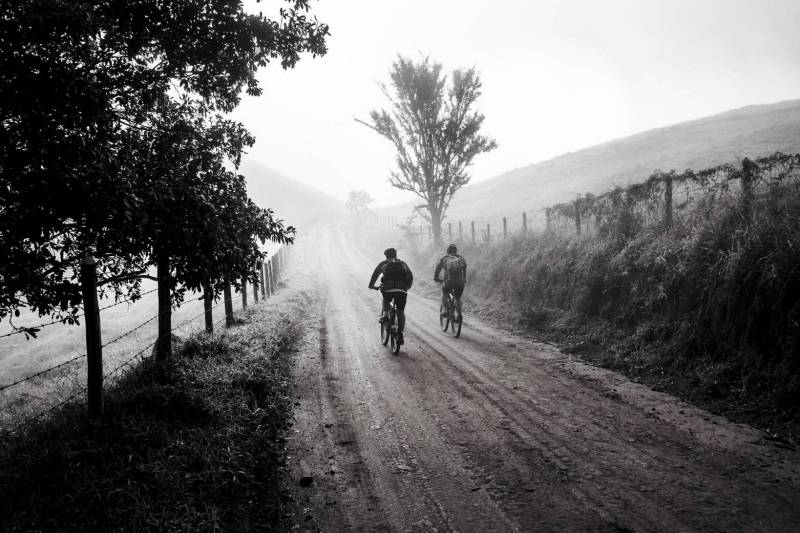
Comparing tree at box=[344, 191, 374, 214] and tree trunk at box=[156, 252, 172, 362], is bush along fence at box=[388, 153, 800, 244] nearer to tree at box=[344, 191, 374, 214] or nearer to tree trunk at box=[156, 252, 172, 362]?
tree trunk at box=[156, 252, 172, 362]

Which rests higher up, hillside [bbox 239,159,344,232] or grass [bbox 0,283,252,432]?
hillside [bbox 239,159,344,232]

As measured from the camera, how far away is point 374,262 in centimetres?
3319

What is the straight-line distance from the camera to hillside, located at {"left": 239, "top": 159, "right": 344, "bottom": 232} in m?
129

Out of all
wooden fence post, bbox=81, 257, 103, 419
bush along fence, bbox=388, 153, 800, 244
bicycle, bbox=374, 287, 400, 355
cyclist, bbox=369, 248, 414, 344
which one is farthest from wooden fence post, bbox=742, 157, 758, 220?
wooden fence post, bbox=81, 257, 103, 419

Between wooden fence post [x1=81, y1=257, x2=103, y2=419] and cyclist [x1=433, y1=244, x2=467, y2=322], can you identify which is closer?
wooden fence post [x1=81, y1=257, x2=103, y2=419]

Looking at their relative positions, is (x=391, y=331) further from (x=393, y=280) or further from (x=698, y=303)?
(x=698, y=303)

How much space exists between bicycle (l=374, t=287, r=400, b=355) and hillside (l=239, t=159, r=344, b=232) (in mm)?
106914

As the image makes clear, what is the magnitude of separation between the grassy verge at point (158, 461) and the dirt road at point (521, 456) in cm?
45

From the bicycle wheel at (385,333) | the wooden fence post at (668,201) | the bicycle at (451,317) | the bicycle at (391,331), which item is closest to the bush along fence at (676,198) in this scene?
the wooden fence post at (668,201)

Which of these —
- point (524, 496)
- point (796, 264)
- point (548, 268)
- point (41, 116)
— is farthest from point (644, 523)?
point (548, 268)

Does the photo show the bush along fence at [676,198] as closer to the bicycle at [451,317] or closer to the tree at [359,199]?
the bicycle at [451,317]

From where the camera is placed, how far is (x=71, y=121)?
3803mm

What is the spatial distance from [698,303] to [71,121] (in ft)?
27.6

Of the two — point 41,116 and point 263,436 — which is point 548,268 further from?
point 41,116
